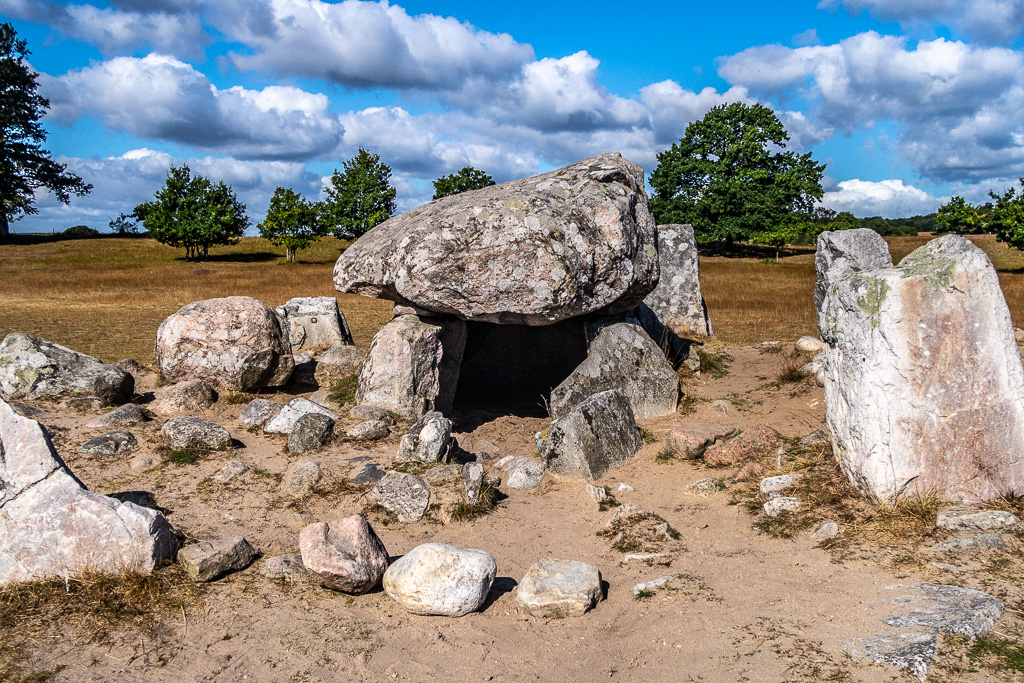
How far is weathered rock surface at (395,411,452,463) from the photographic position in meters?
7.70

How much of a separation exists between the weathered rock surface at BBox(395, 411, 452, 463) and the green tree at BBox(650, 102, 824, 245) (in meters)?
37.4

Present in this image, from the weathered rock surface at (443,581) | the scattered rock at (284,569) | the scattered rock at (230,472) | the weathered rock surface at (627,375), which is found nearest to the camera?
the weathered rock surface at (443,581)

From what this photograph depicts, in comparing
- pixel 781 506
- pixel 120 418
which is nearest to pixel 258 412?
pixel 120 418

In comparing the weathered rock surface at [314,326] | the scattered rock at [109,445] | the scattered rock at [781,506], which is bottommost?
the scattered rock at [781,506]

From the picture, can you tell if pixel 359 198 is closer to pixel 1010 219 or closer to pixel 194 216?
pixel 194 216

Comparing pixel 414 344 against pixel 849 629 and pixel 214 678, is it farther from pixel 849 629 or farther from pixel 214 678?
pixel 849 629

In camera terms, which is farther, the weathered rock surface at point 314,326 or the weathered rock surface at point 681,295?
the weathered rock surface at point 681,295

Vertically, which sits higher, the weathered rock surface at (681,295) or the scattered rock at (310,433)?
the weathered rock surface at (681,295)

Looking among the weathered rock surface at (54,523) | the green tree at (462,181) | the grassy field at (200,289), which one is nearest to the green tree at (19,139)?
the grassy field at (200,289)

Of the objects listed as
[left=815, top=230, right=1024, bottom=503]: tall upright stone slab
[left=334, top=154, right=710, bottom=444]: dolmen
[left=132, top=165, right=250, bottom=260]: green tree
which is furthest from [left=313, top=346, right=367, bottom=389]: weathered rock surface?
[left=132, top=165, right=250, bottom=260]: green tree

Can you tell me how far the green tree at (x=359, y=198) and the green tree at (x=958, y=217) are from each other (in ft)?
120

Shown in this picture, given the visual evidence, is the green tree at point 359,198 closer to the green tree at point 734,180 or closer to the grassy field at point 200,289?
the grassy field at point 200,289

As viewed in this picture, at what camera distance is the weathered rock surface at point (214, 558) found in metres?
5.05

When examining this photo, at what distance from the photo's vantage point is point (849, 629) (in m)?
4.21
